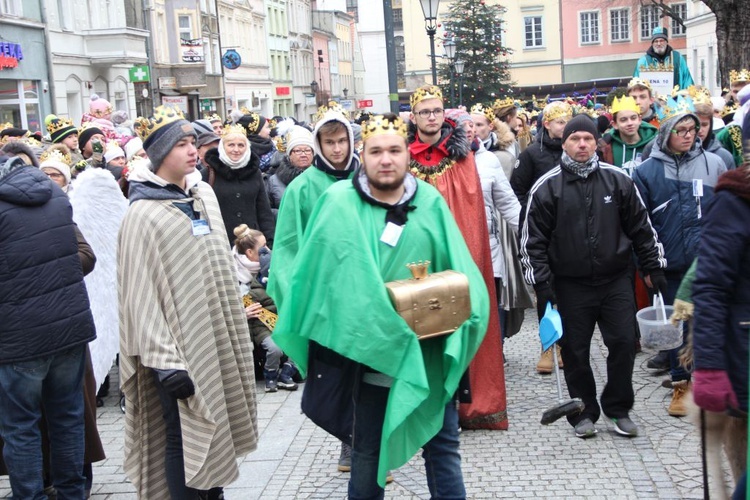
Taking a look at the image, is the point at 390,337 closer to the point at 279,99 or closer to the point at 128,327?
the point at 128,327

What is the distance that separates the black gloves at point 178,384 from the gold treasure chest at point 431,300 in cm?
117

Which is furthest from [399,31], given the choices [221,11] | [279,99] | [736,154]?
[736,154]

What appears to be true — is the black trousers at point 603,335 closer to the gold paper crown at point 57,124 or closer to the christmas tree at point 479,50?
the gold paper crown at point 57,124

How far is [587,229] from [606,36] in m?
66.5

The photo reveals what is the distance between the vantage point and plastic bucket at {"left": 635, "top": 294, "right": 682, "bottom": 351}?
21.3 ft

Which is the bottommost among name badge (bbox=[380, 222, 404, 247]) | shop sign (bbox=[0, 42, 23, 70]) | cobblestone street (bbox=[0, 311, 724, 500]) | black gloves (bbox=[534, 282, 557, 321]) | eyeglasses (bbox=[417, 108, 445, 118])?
cobblestone street (bbox=[0, 311, 724, 500])

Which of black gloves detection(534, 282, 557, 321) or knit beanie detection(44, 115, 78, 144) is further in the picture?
knit beanie detection(44, 115, 78, 144)

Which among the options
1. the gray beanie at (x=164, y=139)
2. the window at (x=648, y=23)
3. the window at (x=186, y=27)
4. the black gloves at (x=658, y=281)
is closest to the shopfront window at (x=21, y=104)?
the window at (x=186, y=27)

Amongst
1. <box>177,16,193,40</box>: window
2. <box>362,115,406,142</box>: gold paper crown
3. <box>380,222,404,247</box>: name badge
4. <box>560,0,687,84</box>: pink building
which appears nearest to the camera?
<box>380,222,404,247</box>: name badge

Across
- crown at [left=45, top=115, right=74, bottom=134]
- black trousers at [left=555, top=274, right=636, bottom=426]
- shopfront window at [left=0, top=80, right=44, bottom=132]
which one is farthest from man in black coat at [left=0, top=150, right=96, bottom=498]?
shopfront window at [left=0, top=80, right=44, bottom=132]

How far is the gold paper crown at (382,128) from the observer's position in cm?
454

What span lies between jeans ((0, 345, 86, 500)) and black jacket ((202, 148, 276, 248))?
3.99 metres

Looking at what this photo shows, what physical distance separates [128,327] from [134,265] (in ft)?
0.99

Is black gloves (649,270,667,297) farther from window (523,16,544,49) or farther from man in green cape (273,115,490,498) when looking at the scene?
window (523,16,544,49)
